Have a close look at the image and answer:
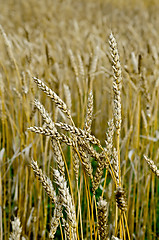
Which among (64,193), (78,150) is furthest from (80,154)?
(64,193)

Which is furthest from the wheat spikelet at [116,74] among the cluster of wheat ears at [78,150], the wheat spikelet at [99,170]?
the wheat spikelet at [99,170]

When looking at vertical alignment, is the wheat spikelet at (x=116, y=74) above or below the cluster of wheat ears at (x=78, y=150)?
above

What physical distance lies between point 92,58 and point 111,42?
81 centimetres

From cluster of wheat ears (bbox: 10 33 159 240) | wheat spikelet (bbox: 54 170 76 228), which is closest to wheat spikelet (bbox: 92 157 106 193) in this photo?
cluster of wheat ears (bbox: 10 33 159 240)

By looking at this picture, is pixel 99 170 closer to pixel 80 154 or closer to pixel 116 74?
pixel 80 154

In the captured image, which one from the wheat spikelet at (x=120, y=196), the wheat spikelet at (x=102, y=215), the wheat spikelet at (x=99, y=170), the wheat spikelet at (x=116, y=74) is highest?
the wheat spikelet at (x=116, y=74)

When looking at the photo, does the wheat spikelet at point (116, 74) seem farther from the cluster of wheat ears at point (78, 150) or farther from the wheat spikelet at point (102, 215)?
the wheat spikelet at point (102, 215)

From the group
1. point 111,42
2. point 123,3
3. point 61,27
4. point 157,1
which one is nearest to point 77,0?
point 123,3

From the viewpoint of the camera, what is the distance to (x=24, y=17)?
6285 millimetres

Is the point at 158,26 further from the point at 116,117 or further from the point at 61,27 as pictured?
the point at 116,117

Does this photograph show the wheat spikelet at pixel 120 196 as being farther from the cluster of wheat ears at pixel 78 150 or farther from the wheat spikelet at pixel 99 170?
the wheat spikelet at pixel 99 170

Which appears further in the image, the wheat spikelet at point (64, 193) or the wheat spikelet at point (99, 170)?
the wheat spikelet at point (99, 170)

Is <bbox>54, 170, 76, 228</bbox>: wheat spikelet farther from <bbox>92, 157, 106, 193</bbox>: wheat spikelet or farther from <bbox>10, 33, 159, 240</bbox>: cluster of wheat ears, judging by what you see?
<bbox>92, 157, 106, 193</bbox>: wheat spikelet

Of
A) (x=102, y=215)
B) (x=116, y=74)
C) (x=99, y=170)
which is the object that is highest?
(x=116, y=74)
